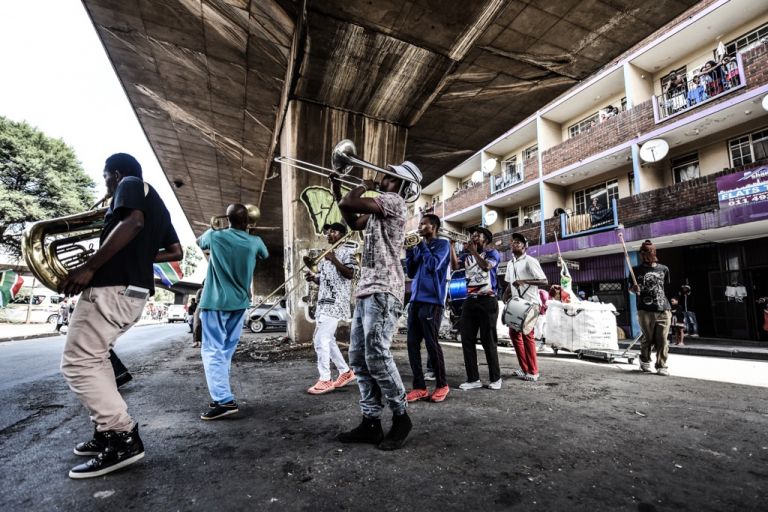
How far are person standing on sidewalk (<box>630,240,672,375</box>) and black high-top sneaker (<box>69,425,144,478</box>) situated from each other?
238 inches

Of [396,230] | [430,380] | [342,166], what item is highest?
[342,166]

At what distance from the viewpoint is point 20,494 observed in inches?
66.9

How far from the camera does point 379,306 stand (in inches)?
97.3

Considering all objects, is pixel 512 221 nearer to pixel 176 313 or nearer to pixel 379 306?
pixel 379 306

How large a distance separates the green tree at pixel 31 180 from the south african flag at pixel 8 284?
13.0 ft

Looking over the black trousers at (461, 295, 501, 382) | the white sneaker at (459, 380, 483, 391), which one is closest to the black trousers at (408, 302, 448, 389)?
the white sneaker at (459, 380, 483, 391)

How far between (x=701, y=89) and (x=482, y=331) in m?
13.6

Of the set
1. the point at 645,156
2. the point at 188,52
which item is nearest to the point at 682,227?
the point at 645,156

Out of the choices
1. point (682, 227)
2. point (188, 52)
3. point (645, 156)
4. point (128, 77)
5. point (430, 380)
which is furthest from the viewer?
point (645, 156)

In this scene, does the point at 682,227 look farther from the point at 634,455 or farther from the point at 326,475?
the point at 326,475

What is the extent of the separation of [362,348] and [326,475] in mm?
812

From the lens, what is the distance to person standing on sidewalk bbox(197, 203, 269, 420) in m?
2.99

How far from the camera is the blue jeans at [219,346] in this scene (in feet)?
9.71

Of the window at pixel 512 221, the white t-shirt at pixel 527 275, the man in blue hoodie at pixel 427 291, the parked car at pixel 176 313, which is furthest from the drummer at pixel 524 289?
the parked car at pixel 176 313
